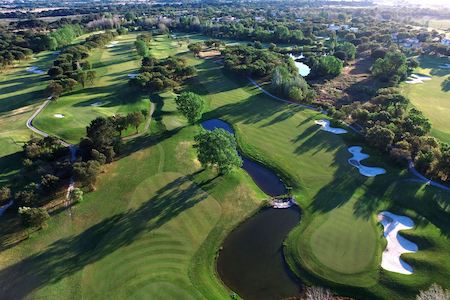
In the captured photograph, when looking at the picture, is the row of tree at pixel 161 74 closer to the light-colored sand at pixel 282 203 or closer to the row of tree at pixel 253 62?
the row of tree at pixel 253 62

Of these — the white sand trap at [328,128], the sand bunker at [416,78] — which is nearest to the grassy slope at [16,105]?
the white sand trap at [328,128]

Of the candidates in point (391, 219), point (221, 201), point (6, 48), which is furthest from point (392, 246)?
point (6, 48)

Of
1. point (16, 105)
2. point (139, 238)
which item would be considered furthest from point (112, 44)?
point (139, 238)

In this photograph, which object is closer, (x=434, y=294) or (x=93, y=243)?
(x=434, y=294)

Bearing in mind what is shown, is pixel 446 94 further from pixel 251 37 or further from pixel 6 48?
pixel 6 48

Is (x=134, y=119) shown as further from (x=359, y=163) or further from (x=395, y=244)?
(x=395, y=244)

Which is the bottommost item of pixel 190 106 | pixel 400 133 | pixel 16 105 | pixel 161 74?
pixel 16 105
